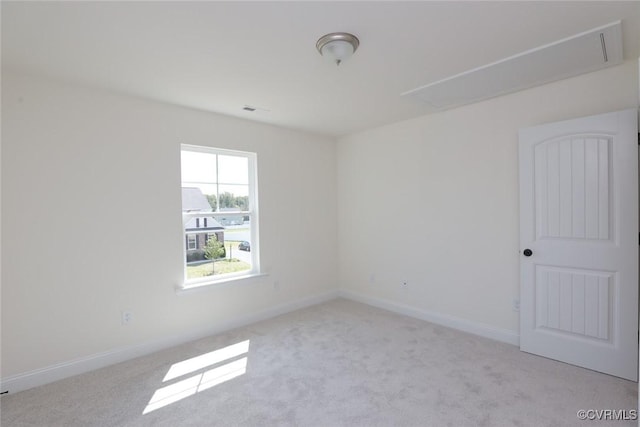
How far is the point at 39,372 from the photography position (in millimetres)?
2488

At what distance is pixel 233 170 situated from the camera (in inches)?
149

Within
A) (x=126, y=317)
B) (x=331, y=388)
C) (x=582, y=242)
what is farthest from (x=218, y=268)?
(x=582, y=242)

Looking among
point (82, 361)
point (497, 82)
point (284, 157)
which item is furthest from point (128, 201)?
point (497, 82)

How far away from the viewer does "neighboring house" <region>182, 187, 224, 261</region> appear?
11.1 ft

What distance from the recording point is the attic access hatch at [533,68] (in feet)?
6.86

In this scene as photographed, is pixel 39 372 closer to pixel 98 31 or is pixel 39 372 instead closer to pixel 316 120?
pixel 98 31

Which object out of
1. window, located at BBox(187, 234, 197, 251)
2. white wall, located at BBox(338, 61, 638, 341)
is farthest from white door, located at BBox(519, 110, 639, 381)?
window, located at BBox(187, 234, 197, 251)

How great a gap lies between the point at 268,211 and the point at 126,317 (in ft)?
6.16

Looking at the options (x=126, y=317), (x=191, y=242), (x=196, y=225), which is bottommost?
(x=126, y=317)

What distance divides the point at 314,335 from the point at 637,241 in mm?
2867

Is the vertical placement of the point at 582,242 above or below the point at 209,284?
above

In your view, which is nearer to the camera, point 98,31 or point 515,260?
point 98,31

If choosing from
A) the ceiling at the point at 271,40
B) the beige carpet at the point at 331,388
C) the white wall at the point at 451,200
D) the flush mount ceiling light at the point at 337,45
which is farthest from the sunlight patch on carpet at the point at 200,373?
the flush mount ceiling light at the point at 337,45

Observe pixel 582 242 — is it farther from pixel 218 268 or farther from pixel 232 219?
pixel 218 268
